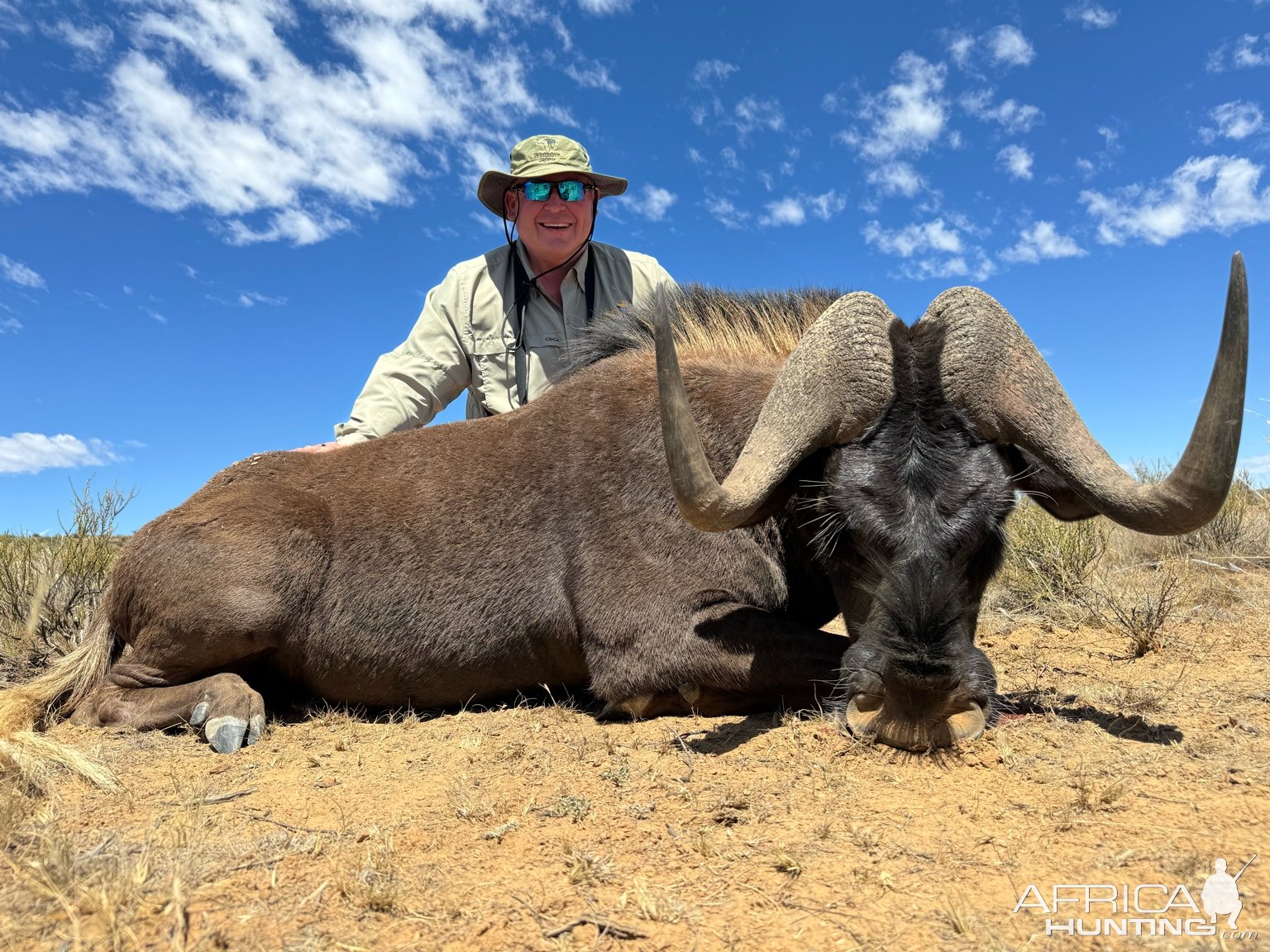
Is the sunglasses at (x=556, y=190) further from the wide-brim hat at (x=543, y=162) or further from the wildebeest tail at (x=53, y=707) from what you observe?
the wildebeest tail at (x=53, y=707)

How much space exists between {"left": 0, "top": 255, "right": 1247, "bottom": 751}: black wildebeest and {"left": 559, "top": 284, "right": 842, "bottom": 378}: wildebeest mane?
0.02m

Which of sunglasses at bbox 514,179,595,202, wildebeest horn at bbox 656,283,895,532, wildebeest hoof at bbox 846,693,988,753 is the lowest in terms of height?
wildebeest hoof at bbox 846,693,988,753

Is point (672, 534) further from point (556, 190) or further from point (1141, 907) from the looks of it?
point (556, 190)

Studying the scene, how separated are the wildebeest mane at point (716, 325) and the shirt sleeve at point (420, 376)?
210 centimetres

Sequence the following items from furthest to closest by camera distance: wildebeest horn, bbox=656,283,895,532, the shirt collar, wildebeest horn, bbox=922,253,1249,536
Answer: the shirt collar → wildebeest horn, bbox=656,283,895,532 → wildebeest horn, bbox=922,253,1249,536

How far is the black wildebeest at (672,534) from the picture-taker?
302 centimetres

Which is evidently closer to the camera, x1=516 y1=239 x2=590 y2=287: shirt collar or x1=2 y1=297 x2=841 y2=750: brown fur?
x1=2 y1=297 x2=841 y2=750: brown fur

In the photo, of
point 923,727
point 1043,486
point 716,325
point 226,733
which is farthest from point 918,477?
point 226,733

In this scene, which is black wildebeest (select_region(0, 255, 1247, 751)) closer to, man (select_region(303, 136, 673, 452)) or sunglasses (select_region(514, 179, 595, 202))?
man (select_region(303, 136, 673, 452))

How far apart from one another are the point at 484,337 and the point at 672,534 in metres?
3.64

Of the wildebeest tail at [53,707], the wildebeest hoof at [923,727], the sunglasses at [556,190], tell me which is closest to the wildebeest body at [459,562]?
the wildebeest tail at [53,707]

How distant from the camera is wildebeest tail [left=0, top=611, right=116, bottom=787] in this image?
341cm

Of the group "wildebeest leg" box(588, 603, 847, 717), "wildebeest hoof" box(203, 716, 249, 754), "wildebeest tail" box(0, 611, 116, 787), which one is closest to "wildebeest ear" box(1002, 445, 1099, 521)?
"wildebeest leg" box(588, 603, 847, 717)

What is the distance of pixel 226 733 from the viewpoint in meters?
4.05
